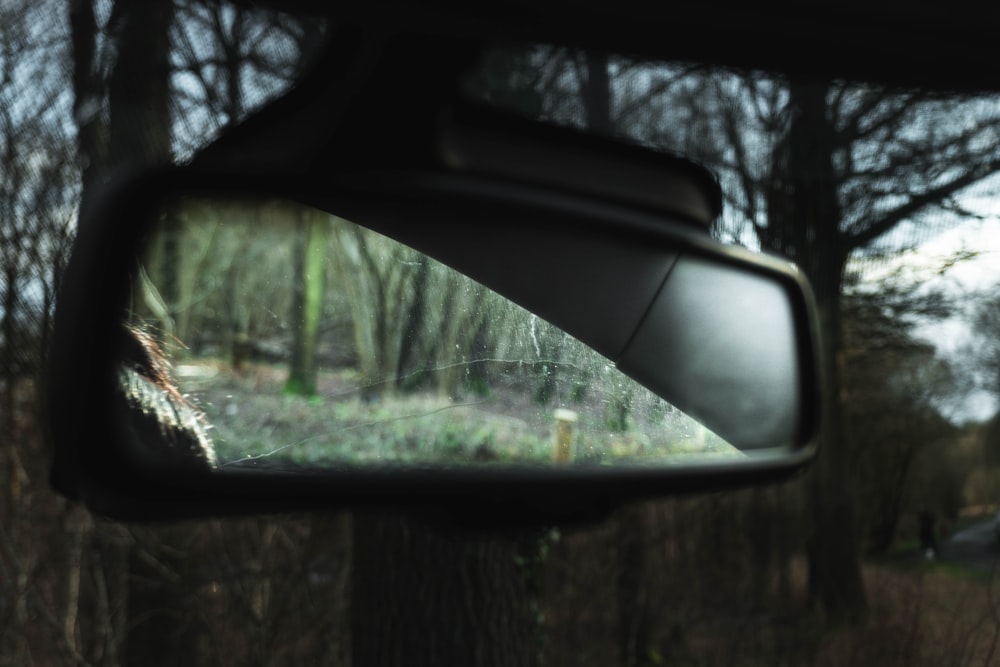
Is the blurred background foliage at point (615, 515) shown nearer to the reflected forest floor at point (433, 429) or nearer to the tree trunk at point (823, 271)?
the tree trunk at point (823, 271)

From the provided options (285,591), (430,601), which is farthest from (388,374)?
(285,591)

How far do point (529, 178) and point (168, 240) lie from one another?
98cm

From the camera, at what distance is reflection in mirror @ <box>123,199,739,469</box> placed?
4.60ft

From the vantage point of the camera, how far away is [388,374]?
4.94 ft

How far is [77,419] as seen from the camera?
1174 millimetres

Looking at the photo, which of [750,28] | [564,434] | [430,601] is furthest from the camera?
[430,601]

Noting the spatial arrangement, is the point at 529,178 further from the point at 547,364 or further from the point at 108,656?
the point at 108,656

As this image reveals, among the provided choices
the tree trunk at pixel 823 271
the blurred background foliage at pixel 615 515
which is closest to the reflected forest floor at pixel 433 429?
the blurred background foliage at pixel 615 515

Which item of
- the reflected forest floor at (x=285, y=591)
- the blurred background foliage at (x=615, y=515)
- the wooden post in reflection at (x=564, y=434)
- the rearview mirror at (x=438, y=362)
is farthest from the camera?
the reflected forest floor at (x=285, y=591)

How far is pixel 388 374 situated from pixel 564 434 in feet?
1.07

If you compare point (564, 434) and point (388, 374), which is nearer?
point (564, 434)

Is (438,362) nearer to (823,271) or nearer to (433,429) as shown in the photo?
(433,429)

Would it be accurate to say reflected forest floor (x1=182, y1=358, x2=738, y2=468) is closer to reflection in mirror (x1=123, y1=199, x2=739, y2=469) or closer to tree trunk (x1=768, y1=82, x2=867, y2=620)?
reflection in mirror (x1=123, y1=199, x2=739, y2=469)

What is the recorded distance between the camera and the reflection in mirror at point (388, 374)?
140 centimetres
